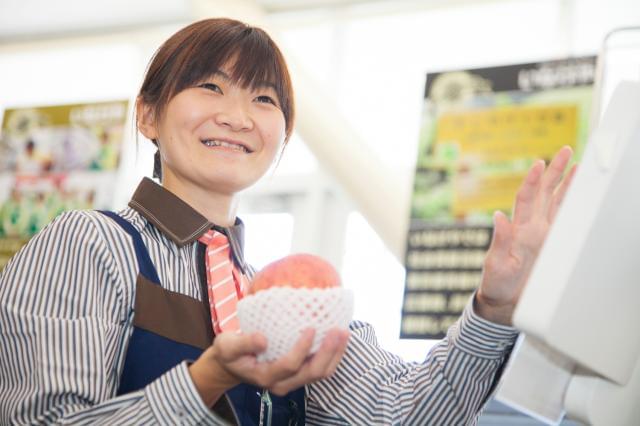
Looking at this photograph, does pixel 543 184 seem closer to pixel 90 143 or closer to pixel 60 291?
pixel 60 291

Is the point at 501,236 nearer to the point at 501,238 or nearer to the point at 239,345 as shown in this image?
the point at 501,238

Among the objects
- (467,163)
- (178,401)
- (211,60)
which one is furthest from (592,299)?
(467,163)

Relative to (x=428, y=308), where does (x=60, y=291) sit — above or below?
above

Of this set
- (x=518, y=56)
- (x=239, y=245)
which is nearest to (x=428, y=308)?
(x=518, y=56)

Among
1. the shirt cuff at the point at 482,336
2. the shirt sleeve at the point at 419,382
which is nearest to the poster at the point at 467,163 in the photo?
the shirt sleeve at the point at 419,382

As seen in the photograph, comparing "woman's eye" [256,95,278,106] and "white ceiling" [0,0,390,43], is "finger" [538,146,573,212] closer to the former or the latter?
"woman's eye" [256,95,278,106]

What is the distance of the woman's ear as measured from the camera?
172 centimetres

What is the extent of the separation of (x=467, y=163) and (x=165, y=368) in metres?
3.46

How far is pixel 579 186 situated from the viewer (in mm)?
947

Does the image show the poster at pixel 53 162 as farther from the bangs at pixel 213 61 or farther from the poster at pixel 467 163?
the bangs at pixel 213 61

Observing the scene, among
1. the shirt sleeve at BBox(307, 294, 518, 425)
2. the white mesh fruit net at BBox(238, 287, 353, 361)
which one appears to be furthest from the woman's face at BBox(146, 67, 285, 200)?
the white mesh fruit net at BBox(238, 287, 353, 361)

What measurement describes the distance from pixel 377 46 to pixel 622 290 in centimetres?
525

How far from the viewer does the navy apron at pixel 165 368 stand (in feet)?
4.51

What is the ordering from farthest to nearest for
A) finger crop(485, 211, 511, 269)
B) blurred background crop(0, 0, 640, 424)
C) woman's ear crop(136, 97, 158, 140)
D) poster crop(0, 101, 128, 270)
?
poster crop(0, 101, 128, 270), blurred background crop(0, 0, 640, 424), woman's ear crop(136, 97, 158, 140), finger crop(485, 211, 511, 269)
